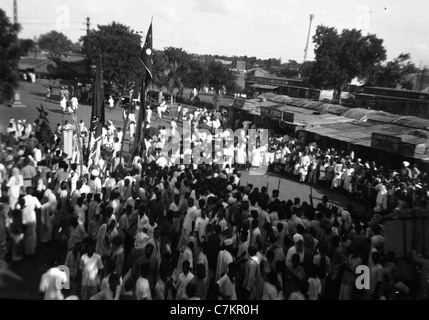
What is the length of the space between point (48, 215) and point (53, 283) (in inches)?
109

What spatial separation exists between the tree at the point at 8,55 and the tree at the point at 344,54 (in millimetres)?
20026

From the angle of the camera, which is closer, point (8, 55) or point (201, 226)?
point (201, 226)

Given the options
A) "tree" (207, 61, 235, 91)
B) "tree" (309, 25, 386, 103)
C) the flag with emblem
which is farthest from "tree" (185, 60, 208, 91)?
the flag with emblem

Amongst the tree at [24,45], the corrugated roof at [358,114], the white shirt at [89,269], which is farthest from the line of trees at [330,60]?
the white shirt at [89,269]

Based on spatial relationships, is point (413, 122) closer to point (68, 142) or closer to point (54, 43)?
point (68, 142)

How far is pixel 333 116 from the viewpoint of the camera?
20.0 metres

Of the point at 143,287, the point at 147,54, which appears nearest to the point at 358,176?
the point at 147,54

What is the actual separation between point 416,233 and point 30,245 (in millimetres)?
6293

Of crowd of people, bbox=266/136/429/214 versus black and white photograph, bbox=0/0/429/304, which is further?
crowd of people, bbox=266/136/429/214

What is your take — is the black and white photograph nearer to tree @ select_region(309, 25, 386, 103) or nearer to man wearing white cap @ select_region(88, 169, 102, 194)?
man wearing white cap @ select_region(88, 169, 102, 194)

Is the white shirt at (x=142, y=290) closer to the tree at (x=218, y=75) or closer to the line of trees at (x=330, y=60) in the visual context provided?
the line of trees at (x=330, y=60)

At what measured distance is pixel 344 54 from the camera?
79.5 ft

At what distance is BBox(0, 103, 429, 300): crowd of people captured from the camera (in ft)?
16.1

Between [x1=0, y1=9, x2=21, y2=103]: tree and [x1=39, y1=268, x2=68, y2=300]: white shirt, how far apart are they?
592 cm
